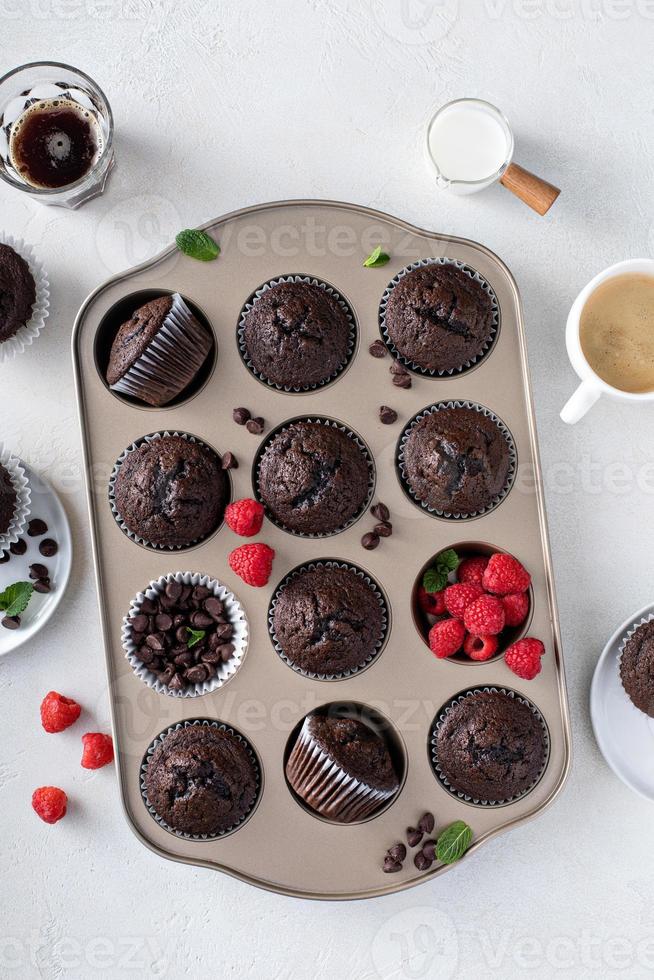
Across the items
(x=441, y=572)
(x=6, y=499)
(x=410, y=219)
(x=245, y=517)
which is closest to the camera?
(x=245, y=517)

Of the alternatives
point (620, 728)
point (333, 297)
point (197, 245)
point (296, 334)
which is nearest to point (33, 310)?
point (197, 245)

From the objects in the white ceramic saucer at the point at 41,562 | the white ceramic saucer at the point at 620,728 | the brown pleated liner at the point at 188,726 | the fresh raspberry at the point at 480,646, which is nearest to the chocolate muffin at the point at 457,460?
the fresh raspberry at the point at 480,646

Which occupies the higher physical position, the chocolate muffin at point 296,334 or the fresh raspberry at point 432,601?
the chocolate muffin at point 296,334

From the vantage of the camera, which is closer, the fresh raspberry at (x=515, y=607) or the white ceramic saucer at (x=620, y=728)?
the fresh raspberry at (x=515, y=607)

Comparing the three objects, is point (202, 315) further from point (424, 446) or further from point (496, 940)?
point (496, 940)

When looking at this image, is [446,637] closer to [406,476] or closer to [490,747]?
[490,747]

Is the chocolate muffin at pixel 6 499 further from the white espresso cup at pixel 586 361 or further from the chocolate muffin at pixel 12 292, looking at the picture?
the white espresso cup at pixel 586 361
